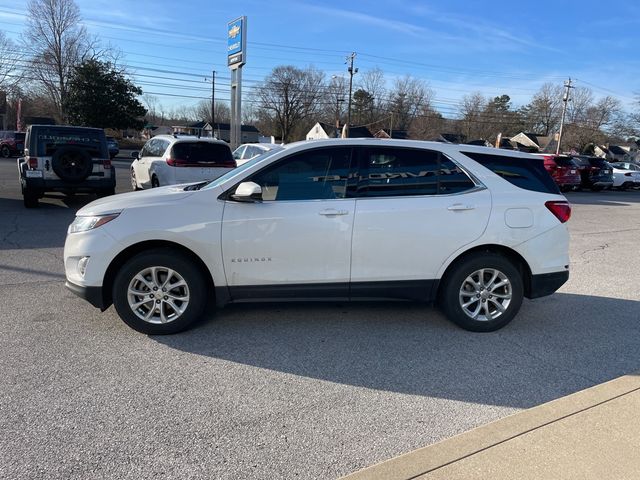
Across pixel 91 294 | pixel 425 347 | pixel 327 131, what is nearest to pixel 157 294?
pixel 91 294

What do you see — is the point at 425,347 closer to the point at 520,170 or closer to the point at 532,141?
the point at 520,170

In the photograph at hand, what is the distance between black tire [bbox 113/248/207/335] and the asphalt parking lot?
0.12 meters

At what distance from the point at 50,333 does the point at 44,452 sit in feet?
6.04

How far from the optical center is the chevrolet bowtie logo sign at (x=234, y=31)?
2217 cm

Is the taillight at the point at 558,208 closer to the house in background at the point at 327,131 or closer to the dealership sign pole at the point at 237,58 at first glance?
the dealership sign pole at the point at 237,58

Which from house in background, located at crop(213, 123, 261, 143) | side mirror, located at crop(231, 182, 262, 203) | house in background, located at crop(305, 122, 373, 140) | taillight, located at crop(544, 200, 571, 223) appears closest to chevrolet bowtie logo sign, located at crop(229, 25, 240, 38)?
side mirror, located at crop(231, 182, 262, 203)

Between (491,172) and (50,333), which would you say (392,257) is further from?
(50,333)

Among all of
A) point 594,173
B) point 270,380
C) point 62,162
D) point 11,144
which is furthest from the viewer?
point 11,144

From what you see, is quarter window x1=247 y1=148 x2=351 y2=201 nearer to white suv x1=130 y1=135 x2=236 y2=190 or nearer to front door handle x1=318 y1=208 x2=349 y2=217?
front door handle x1=318 y1=208 x2=349 y2=217

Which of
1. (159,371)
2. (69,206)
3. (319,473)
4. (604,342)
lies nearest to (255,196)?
(159,371)

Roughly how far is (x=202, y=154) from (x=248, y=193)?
8.12 meters

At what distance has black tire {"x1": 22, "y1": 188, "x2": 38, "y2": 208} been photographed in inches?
422

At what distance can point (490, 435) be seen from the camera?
2.84 meters

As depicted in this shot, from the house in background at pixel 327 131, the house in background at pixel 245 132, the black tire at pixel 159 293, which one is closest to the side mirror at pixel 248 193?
the black tire at pixel 159 293
